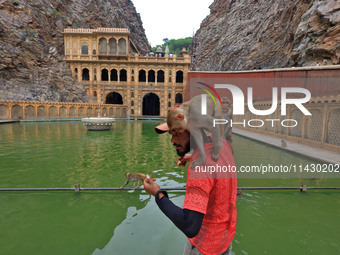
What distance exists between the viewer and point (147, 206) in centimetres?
371

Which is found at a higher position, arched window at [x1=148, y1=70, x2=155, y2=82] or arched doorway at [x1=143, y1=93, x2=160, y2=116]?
arched window at [x1=148, y1=70, x2=155, y2=82]

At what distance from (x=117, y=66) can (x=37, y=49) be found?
13.5 metres

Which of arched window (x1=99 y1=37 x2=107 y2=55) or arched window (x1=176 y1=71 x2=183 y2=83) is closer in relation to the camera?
arched window (x1=99 y1=37 x2=107 y2=55)

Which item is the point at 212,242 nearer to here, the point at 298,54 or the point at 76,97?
the point at 298,54

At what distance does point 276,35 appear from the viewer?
23703 millimetres

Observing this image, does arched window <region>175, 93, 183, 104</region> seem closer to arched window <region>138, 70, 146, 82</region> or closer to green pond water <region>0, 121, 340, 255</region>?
arched window <region>138, 70, 146, 82</region>

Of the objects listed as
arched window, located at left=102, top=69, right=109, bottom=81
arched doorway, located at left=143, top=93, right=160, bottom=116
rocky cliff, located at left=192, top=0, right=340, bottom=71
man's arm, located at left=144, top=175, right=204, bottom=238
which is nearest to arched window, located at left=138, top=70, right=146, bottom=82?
arched doorway, located at left=143, top=93, right=160, bottom=116

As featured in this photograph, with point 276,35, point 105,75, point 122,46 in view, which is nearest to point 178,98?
point 122,46

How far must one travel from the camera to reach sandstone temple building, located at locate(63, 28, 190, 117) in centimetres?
3669

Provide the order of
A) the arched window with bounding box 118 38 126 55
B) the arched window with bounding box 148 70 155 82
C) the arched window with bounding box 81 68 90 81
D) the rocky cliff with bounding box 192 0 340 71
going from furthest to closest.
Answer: the arched window with bounding box 148 70 155 82
the arched window with bounding box 81 68 90 81
the arched window with bounding box 118 38 126 55
the rocky cliff with bounding box 192 0 340 71

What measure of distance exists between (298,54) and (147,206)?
59.9ft

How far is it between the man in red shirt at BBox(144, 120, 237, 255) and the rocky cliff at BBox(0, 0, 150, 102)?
35783mm

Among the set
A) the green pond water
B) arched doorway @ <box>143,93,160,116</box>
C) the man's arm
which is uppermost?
arched doorway @ <box>143,93,160,116</box>

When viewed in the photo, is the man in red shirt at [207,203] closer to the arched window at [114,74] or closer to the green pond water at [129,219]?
the green pond water at [129,219]
